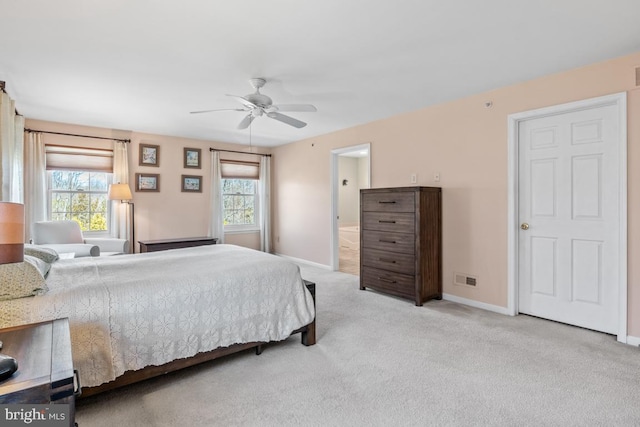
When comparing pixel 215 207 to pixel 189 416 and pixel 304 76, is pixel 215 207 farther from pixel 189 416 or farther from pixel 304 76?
pixel 189 416

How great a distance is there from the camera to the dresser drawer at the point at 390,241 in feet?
13.0

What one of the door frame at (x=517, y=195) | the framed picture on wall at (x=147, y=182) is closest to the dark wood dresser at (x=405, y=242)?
the door frame at (x=517, y=195)

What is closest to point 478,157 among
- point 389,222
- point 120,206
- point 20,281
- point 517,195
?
point 517,195

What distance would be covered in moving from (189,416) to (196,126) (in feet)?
14.3

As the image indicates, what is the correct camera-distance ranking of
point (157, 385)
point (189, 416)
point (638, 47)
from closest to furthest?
point (189, 416), point (157, 385), point (638, 47)

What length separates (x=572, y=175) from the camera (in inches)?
124

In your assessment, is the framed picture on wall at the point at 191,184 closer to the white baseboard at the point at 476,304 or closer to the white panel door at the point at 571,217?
the white baseboard at the point at 476,304

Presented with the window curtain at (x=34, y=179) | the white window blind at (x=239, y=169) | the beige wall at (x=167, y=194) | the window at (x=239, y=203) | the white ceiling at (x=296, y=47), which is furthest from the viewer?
the window at (x=239, y=203)

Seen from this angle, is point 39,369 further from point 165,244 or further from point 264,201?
point 264,201

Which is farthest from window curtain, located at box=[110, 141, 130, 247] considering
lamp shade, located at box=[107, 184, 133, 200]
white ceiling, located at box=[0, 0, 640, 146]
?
white ceiling, located at box=[0, 0, 640, 146]

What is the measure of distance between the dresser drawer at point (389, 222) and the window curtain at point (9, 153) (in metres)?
3.90

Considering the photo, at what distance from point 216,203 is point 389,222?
3.57m

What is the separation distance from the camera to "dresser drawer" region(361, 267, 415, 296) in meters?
3.98

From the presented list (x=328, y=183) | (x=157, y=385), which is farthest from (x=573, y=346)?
(x=328, y=183)
